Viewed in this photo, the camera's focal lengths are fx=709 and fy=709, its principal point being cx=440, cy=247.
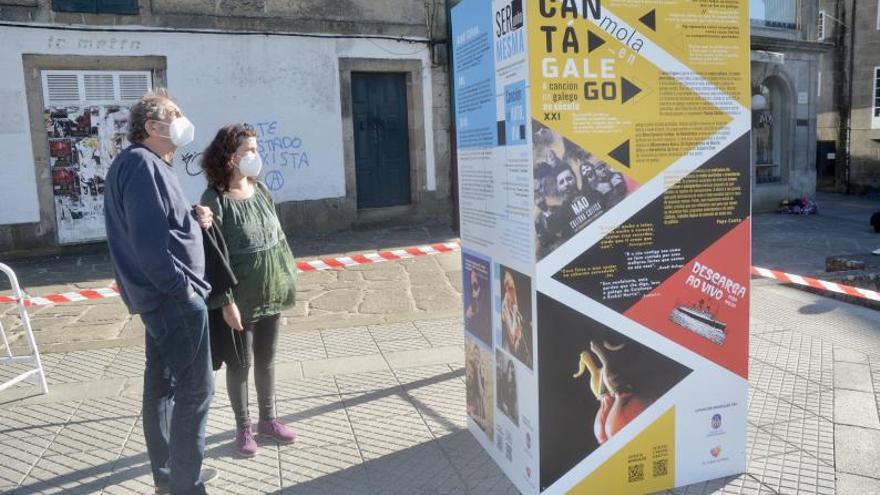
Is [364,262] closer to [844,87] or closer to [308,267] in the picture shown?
[308,267]

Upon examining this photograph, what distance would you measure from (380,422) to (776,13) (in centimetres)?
1665

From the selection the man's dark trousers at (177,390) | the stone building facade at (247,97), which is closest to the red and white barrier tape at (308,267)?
the man's dark trousers at (177,390)

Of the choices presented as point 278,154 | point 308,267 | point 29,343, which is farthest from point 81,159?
point 29,343

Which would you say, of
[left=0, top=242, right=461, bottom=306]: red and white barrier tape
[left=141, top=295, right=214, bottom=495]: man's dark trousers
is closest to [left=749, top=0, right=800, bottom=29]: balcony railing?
[left=0, top=242, right=461, bottom=306]: red and white barrier tape

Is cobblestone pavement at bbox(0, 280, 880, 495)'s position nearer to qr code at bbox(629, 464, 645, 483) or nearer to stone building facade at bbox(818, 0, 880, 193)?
qr code at bbox(629, 464, 645, 483)

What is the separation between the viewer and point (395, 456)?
3832mm

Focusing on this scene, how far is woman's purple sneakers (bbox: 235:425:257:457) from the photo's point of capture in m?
3.89

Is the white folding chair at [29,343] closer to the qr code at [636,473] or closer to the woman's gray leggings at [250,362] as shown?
the woman's gray leggings at [250,362]

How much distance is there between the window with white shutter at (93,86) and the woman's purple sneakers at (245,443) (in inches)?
347

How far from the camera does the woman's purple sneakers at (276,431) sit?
404 centimetres

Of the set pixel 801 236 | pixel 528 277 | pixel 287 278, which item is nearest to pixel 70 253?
pixel 287 278

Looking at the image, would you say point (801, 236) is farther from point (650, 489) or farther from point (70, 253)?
point (70, 253)

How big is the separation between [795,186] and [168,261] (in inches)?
685

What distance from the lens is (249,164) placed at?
368 cm
